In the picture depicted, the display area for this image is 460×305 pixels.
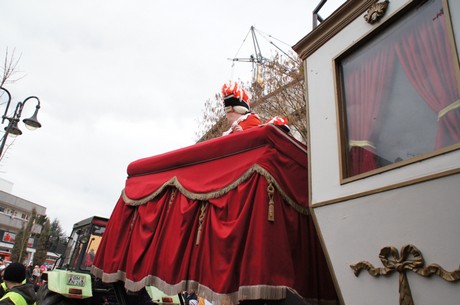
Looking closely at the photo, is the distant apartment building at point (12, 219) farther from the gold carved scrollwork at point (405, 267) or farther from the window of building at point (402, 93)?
the gold carved scrollwork at point (405, 267)

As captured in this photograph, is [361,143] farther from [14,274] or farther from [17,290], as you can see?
[14,274]

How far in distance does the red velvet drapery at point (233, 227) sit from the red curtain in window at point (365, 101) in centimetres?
62

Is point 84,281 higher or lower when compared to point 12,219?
lower

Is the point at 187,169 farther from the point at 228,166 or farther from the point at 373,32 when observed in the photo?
the point at 373,32

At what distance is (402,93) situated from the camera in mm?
1979

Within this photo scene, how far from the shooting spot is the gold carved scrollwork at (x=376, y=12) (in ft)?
6.65

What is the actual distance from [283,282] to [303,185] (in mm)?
886

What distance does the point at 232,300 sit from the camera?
221cm

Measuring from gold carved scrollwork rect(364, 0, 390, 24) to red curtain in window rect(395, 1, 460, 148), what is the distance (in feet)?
0.70

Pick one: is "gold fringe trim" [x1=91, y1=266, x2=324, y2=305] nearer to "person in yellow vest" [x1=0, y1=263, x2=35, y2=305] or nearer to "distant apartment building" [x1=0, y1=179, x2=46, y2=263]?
"person in yellow vest" [x1=0, y1=263, x2=35, y2=305]

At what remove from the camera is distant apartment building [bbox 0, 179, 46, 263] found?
34938 millimetres

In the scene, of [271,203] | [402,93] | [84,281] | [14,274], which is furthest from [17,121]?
[402,93]

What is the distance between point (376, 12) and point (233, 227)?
1.78 metres

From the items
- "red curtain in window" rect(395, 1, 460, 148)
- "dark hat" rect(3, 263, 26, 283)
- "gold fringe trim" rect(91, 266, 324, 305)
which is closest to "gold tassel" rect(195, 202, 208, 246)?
"gold fringe trim" rect(91, 266, 324, 305)
